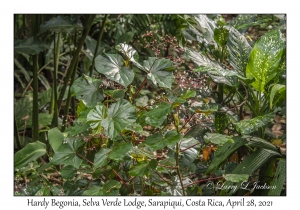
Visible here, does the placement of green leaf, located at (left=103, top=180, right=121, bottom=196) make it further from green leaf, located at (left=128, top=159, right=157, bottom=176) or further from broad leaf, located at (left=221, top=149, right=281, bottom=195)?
broad leaf, located at (left=221, top=149, right=281, bottom=195)

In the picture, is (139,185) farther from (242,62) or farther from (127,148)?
(242,62)

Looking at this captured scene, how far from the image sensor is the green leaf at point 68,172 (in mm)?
1666

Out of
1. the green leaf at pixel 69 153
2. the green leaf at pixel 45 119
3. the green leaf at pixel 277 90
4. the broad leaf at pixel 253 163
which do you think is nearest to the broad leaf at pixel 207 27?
the green leaf at pixel 277 90

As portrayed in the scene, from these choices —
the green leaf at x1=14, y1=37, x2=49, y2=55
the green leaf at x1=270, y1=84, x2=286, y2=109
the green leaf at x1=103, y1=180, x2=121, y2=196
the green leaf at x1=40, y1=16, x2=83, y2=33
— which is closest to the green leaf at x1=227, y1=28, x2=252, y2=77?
the green leaf at x1=270, y1=84, x2=286, y2=109

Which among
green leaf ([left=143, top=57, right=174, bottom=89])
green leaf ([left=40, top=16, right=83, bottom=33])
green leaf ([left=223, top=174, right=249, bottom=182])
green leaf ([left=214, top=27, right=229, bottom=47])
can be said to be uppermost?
green leaf ([left=40, top=16, right=83, bottom=33])

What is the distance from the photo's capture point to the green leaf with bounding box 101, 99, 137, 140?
4.67 ft

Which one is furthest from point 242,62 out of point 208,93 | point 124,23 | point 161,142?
point 124,23

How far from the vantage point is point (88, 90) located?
1606mm

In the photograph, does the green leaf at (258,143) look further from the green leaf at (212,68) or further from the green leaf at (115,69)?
the green leaf at (115,69)

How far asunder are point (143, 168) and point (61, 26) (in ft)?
3.58

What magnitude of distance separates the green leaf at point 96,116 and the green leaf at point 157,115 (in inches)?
5.2

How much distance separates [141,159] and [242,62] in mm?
592

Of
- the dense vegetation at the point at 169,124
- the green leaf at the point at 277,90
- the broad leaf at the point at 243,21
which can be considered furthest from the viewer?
the broad leaf at the point at 243,21

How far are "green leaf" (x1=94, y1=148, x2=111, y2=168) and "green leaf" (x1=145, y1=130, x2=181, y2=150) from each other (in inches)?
5.1
